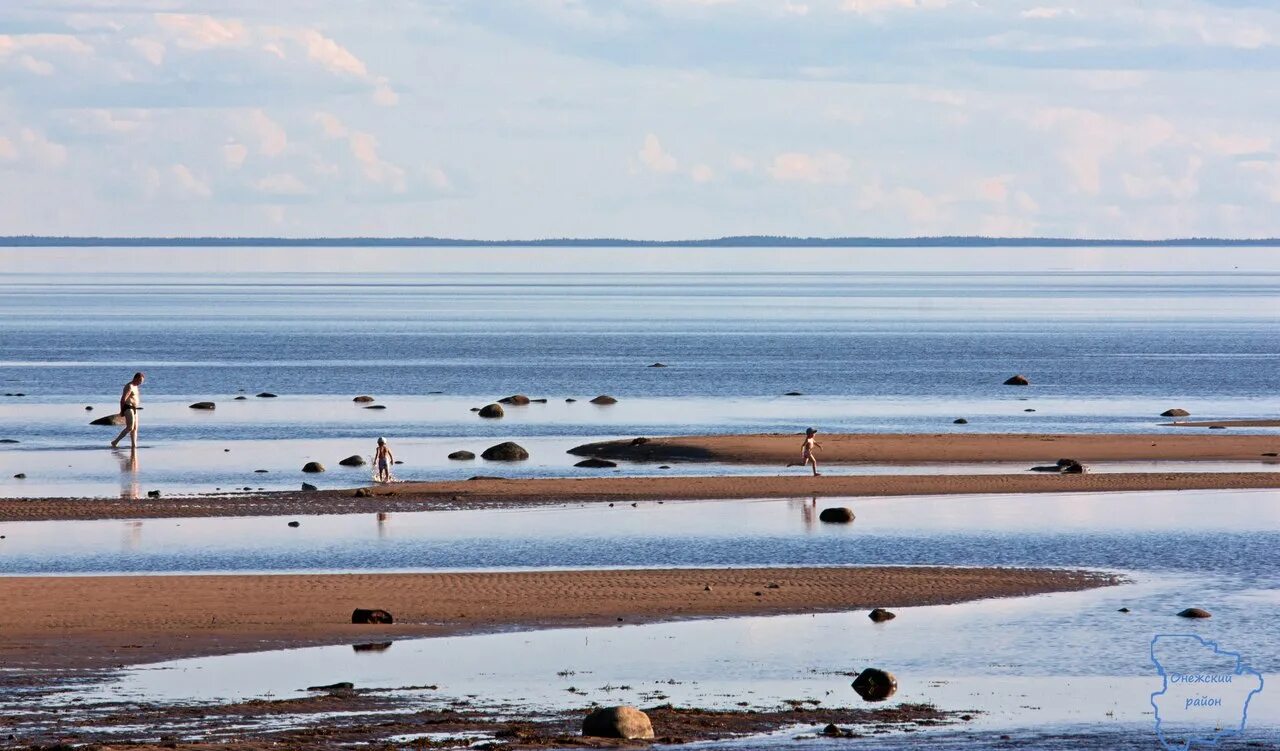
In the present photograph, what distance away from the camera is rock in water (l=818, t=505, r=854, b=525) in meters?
44.3

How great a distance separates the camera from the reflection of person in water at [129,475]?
4931 cm

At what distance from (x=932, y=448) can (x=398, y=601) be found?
112ft

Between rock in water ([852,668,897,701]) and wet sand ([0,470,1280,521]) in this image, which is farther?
wet sand ([0,470,1280,521])

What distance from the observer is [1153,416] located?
80438 mm

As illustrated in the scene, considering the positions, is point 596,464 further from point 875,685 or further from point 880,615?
point 875,685

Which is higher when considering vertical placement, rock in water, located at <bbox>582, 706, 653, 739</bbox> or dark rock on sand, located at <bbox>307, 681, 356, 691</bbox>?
dark rock on sand, located at <bbox>307, 681, 356, 691</bbox>

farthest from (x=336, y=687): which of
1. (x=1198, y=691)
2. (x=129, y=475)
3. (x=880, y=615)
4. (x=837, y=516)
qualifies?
(x=129, y=475)

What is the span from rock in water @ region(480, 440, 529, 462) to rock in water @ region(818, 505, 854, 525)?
17.2 metres

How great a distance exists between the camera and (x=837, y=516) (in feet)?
147

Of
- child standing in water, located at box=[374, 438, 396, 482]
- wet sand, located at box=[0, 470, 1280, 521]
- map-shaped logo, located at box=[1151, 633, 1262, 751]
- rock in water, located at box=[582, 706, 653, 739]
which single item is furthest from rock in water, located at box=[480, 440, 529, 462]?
rock in water, located at box=[582, 706, 653, 739]

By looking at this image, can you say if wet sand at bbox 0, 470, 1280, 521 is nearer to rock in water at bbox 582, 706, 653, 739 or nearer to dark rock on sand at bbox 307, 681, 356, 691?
dark rock on sand at bbox 307, 681, 356, 691

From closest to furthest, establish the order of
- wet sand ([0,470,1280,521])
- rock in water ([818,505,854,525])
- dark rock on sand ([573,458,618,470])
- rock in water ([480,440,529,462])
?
rock in water ([818,505,854,525])
wet sand ([0,470,1280,521])
dark rock on sand ([573,458,618,470])
rock in water ([480,440,529,462])

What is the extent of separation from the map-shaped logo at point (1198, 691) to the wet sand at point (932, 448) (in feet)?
107

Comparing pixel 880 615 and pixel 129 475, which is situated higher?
pixel 129 475
